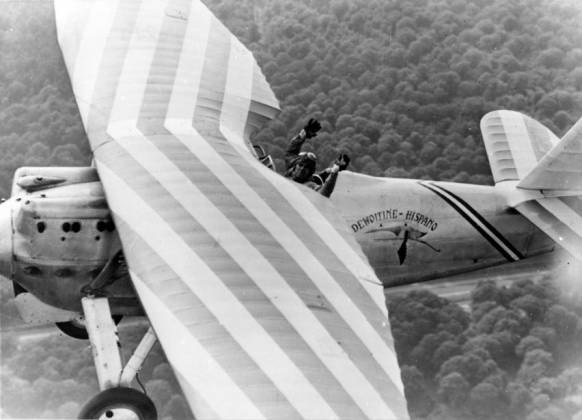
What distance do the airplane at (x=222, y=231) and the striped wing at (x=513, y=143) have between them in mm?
20

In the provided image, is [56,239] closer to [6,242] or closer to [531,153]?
[6,242]

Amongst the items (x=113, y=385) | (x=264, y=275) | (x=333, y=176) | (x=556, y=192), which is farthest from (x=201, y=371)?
(x=556, y=192)

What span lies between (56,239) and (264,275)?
222 cm

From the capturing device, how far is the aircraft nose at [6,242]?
874 cm

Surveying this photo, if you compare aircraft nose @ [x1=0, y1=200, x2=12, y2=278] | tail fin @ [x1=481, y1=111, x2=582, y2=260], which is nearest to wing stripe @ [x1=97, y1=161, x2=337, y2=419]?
aircraft nose @ [x1=0, y1=200, x2=12, y2=278]

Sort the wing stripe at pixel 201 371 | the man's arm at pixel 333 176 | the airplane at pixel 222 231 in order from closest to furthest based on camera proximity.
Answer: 1. the wing stripe at pixel 201 371
2. the airplane at pixel 222 231
3. the man's arm at pixel 333 176

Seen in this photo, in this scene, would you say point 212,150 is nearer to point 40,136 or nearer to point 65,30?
point 65,30

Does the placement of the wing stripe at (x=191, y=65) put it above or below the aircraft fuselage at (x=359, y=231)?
above

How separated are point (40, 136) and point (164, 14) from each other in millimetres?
5680

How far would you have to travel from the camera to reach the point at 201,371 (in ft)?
21.3

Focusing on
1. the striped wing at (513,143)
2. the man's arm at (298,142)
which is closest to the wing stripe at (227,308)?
the man's arm at (298,142)

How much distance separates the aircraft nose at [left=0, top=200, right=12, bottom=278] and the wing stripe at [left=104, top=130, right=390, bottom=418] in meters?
1.20

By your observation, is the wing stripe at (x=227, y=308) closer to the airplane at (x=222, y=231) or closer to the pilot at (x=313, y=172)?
the airplane at (x=222, y=231)

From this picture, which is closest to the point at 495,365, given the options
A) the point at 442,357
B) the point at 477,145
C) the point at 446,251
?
the point at 442,357
